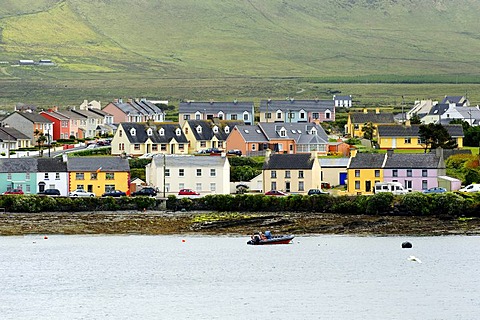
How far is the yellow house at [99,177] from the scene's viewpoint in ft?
270

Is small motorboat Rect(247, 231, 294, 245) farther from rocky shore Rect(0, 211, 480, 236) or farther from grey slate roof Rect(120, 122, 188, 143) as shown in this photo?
grey slate roof Rect(120, 122, 188, 143)

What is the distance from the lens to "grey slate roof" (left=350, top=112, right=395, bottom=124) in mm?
122706

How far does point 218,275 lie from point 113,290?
17.2 ft

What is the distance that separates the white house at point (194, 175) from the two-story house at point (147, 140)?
20.3 meters

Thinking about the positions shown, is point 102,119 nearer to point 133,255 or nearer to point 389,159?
point 389,159

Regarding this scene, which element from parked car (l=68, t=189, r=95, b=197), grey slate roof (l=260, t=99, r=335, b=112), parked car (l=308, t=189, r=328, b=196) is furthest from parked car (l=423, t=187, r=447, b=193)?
grey slate roof (l=260, t=99, r=335, b=112)

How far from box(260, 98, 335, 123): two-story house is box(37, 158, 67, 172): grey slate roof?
52322mm

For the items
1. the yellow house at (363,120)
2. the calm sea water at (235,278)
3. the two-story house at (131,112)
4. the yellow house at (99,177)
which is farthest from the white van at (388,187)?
the two-story house at (131,112)

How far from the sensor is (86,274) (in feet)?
173

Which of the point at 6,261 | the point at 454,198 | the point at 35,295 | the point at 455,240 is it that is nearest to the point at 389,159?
the point at 454,198

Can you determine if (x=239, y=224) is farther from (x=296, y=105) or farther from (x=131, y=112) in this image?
(x=131, y=112)

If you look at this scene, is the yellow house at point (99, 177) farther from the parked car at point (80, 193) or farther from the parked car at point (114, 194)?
the parked car at point (114, 194)

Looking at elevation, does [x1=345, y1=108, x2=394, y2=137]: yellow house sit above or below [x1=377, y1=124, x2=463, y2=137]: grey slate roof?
above

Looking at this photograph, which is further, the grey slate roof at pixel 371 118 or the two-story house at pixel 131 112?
the two-story house at pixel 131 112
